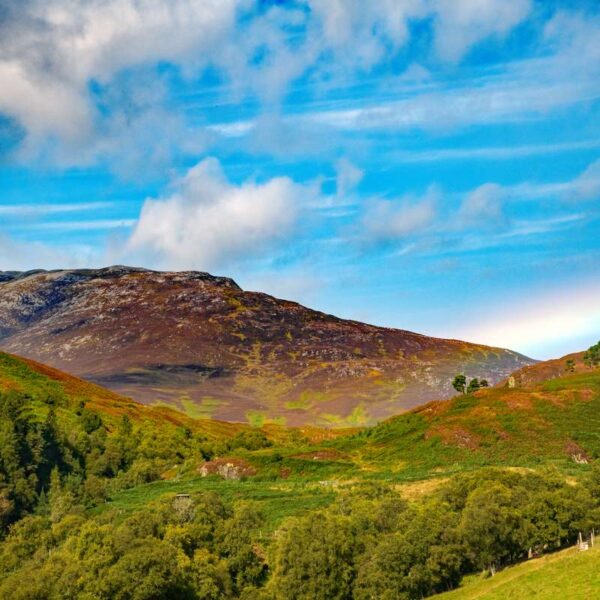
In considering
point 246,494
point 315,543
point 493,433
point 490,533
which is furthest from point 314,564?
point 493,433

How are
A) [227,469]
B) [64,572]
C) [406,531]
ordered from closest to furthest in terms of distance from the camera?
[64,572] < [406,531] < [227,469]

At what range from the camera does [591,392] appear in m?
169

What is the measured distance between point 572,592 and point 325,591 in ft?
96.3

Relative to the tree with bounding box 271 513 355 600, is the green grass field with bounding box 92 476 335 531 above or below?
above

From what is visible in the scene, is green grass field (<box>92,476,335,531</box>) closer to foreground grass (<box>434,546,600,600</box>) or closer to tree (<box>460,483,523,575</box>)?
tree (<box>460,483,523,575</box>)

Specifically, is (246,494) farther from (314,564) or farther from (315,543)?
(314,564)

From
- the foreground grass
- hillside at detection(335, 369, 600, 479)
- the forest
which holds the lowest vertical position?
the foreground grass

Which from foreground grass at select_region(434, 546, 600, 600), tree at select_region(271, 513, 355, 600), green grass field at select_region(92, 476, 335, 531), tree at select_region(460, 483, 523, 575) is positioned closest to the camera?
foreground grass at select_region(434, 546, 600, 600)

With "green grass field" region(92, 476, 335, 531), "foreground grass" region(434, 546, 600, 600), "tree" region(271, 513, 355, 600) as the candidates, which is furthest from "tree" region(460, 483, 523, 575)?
"green grass field" region(92, 476, 335, 531)

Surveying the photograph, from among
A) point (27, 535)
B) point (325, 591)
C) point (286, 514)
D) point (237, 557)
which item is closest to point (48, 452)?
point (27, 535)

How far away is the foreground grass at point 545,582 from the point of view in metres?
59.4

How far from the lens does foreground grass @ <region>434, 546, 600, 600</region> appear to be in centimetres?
5944

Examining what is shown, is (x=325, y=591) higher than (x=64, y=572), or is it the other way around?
(x=64, y=572)

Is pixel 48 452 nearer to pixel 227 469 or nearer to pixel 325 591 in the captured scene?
pixel 227 469
